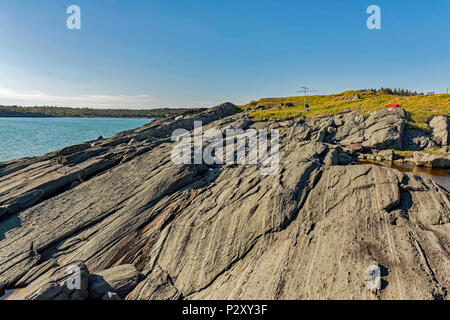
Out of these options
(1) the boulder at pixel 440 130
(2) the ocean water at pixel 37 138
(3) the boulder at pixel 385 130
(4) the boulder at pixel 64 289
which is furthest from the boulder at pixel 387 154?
(2) the ocean water at pixel 37 138

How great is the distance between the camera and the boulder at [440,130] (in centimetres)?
4350

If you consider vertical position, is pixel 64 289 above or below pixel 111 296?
above

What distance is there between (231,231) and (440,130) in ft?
187

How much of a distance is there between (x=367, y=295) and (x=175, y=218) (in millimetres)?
14179

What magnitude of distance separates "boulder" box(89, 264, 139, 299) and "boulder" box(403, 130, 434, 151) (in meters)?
55.5

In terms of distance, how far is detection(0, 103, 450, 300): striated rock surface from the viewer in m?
11.4

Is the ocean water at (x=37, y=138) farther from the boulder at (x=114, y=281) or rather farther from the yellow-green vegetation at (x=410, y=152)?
the yellow-green vegetation at (x=410, y=152)

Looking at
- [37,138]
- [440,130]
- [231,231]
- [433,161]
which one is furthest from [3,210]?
[37,138]

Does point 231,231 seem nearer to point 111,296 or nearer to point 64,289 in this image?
point 111,296

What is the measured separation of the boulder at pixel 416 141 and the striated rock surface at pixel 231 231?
3413 centimetres

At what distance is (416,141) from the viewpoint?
44531 mm

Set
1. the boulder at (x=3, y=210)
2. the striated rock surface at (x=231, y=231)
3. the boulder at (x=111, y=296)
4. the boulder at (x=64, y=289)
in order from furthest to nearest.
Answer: the boulder at (x=3, y=210) → the boulder at (x=111, y=296) → the striated rock surface at (x=231, y=231) → the boulder at (x=64, y=289)

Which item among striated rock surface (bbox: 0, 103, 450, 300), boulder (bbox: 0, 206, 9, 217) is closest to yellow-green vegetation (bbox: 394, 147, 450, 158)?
striated rock surface (bbox: 0, 103, 450, 300)

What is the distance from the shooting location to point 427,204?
14883 millimetres
